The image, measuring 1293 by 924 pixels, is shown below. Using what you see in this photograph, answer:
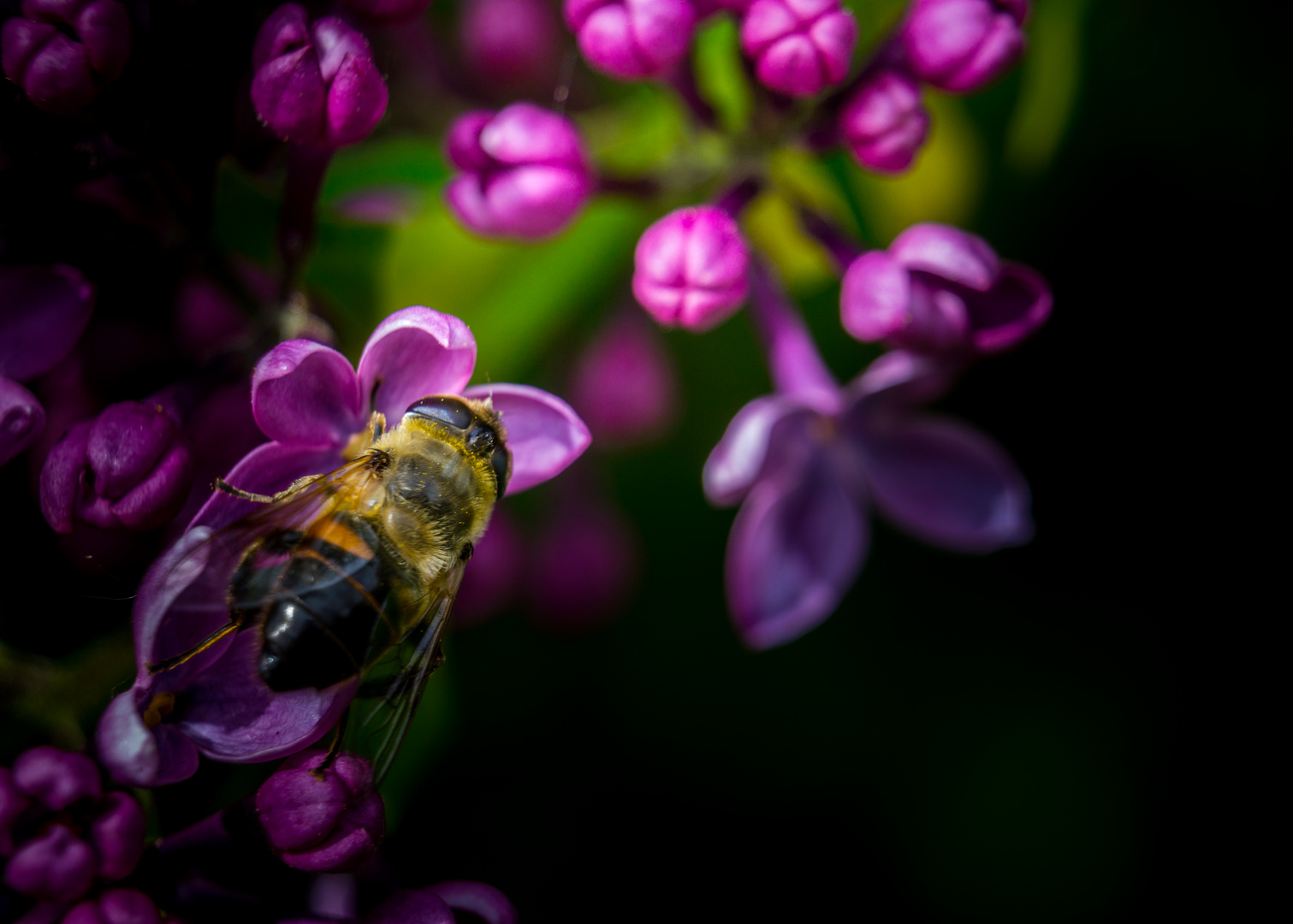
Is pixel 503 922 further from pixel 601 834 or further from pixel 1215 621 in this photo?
pixel 1215 621

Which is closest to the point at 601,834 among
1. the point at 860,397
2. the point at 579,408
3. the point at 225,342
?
the point at 579,408

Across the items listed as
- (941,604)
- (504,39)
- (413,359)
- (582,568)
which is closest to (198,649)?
(413,359)

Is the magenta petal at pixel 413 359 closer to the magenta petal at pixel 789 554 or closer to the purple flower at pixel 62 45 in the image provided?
the purple flower at pixel 62 45

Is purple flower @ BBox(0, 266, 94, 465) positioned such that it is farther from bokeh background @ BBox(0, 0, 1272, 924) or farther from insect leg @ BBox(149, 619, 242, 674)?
bokeh background @ BBox(0, 0, 1272, 924)

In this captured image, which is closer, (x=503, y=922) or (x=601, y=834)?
(x=503, y=922)

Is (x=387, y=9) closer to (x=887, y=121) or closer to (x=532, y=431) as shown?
(x=532, y=431)

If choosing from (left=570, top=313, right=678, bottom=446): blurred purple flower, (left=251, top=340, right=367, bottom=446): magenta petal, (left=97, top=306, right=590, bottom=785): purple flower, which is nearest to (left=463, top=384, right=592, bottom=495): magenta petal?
(left=97, top=306, right=590, bottom=785): purple flower
